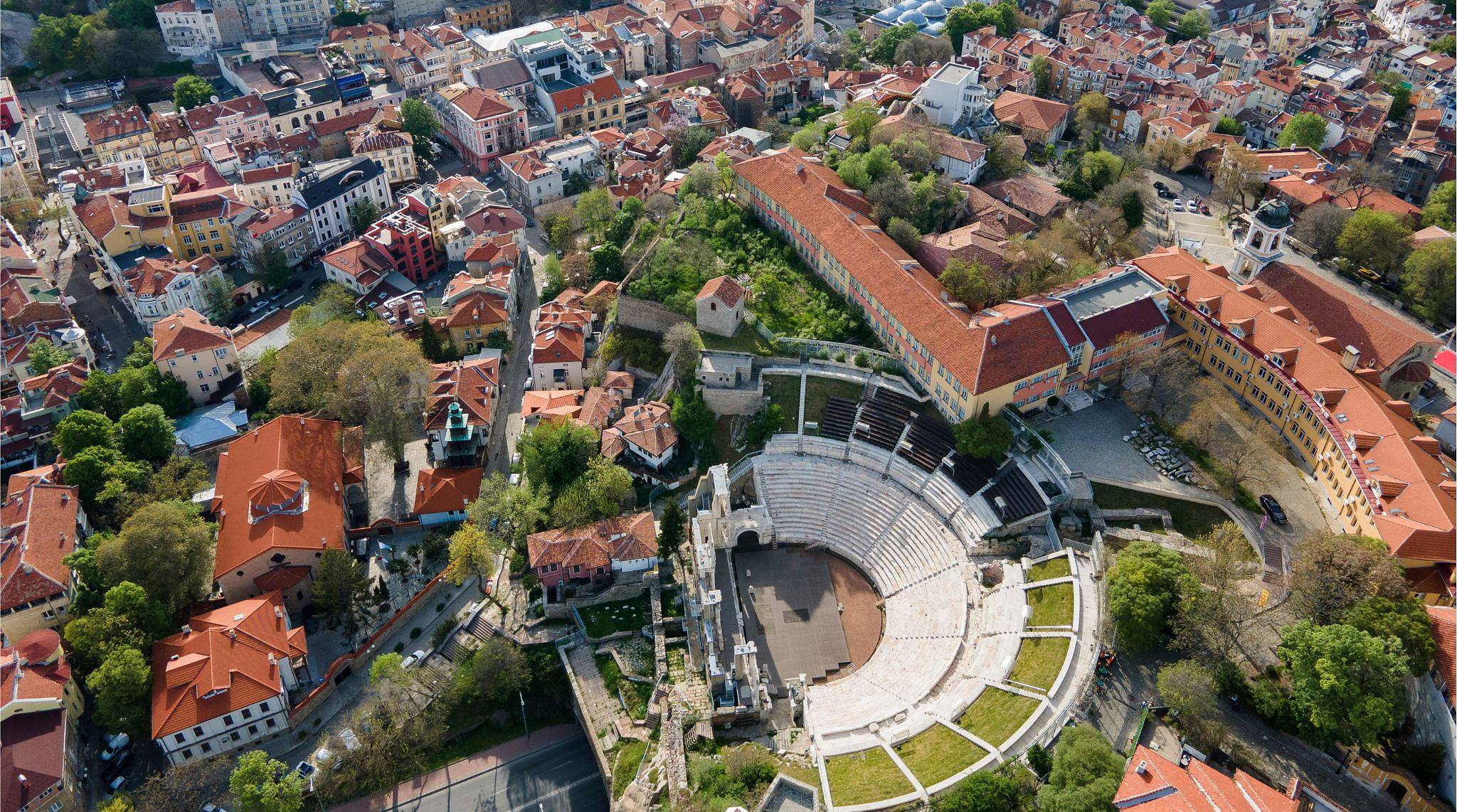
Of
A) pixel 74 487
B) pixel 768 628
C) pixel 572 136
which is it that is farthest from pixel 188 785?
pixel 572 136

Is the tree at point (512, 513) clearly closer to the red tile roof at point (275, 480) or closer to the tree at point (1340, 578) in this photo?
the red tile roof at point (275, 480)

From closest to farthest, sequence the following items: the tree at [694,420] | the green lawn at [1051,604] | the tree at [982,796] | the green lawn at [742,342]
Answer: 1. the tree at [982,796]
2. the green lawn at [1051,604]
3. the tree at [694,420]
4. the green lawn at [742,342]

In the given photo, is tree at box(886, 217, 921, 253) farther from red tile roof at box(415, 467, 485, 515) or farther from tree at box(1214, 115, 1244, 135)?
tree at box(1214, 115, 1244, 135)

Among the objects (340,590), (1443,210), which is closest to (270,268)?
(340,590)

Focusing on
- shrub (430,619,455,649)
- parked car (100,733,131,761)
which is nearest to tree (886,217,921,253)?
shrub (430,619,455,649)

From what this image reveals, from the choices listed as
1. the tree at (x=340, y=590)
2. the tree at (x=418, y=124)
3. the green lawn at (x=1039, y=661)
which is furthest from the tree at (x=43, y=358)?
the green lawn at (x=1039, y=661)

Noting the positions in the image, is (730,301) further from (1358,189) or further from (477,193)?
(1358,189)

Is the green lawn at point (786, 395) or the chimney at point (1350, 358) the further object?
the green lawn at point (786, 395)
